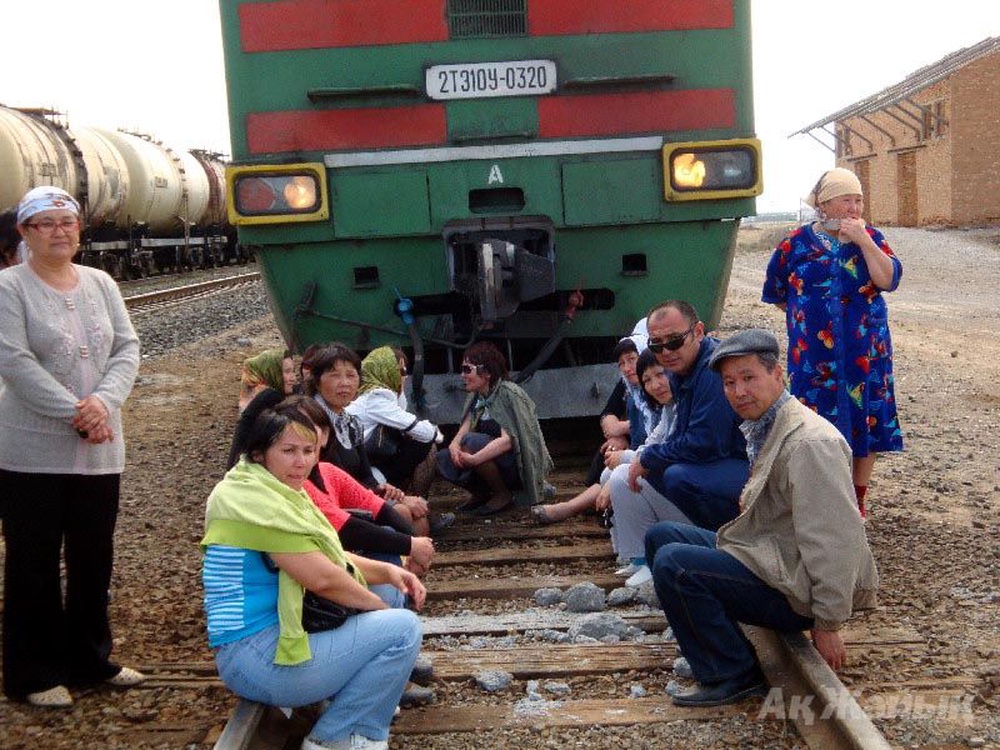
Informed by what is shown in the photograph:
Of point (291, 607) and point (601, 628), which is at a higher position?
point (291, 607)

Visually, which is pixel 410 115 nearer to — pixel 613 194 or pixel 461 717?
pixel 613 194

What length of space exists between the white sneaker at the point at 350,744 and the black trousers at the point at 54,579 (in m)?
0.97

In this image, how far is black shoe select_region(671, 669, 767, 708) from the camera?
377 cm

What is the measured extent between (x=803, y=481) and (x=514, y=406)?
260 centimetres

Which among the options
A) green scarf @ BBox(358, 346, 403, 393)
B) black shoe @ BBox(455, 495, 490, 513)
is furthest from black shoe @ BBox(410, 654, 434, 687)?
black shoe @ BBox(455, 495, 490, 513)

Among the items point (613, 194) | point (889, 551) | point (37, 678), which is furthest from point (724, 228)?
point (37, 678)

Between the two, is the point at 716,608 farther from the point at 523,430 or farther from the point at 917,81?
the point at 917,81

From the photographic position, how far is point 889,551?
5.41 m

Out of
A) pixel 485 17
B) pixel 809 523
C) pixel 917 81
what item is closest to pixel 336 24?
pixel 485 17

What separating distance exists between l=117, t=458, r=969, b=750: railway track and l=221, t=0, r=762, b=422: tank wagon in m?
1.94

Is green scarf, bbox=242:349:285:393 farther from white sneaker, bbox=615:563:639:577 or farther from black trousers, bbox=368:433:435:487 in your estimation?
white sneaker, bbox=615:563:639:577

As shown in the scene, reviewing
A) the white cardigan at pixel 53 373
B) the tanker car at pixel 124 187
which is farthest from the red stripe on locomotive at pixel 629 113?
the tanker car at pixel 124 187

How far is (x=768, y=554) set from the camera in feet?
12.4

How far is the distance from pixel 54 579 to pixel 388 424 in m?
2.11
